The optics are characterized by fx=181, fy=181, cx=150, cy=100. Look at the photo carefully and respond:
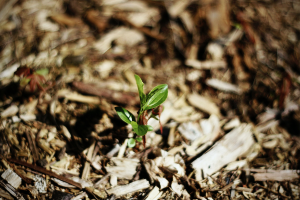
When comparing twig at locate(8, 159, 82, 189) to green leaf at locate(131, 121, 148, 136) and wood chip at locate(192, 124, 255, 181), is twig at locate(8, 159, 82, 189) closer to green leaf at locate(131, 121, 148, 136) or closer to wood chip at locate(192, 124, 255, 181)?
green leaf at locate(131, 121, 148, 136)

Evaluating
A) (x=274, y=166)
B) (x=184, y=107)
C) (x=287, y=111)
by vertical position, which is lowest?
(x=274, y=166)

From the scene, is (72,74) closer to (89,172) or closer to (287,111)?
(89,172)

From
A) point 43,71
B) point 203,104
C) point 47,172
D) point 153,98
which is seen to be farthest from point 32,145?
point 203,104

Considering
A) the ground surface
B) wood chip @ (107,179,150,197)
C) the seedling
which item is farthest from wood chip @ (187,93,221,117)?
the seedling

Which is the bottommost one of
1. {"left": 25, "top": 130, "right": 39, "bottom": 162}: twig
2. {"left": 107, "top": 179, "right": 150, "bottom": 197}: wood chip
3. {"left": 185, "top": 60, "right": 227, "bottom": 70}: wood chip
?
{"left": 107, "top": 179, "right": 150, "bottom": 197}: wood chip

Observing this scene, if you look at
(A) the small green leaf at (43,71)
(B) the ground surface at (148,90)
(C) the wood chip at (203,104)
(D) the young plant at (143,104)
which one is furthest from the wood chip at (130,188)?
(A) the small green leaf at (43,71)

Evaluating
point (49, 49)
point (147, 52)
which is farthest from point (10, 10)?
point (147, 52)

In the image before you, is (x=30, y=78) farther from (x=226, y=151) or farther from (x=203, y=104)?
(x=226, y=151)

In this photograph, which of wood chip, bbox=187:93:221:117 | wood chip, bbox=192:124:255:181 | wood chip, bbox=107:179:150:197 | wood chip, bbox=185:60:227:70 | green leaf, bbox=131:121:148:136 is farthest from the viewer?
wood chip, bbox=185:60:227:70
